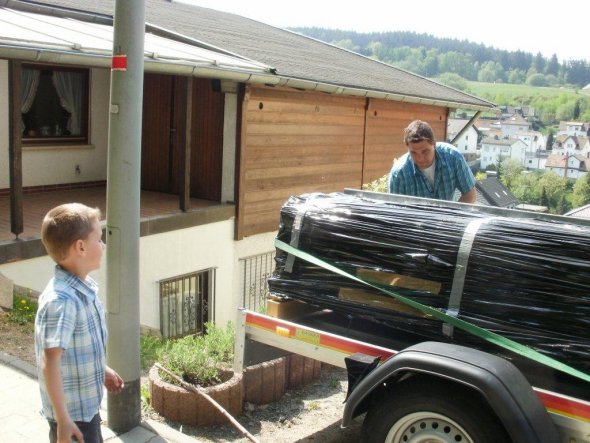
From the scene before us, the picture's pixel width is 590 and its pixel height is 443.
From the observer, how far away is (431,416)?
338 cm

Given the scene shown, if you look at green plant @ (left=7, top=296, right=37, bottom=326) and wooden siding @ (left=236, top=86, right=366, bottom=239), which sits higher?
wooden siding @ (left=236, top=86, right=366, bottom=239)

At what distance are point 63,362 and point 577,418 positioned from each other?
7.45 feet

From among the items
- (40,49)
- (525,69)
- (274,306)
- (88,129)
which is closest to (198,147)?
(88,129)

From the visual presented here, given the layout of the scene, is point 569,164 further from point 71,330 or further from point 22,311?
point 71,330

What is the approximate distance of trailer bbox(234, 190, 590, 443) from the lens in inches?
122

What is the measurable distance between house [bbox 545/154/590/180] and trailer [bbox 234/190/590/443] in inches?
3694

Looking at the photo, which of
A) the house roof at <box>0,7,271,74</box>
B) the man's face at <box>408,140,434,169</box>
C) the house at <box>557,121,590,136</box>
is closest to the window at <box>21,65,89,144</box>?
the house roof at <box>0,7,271,74</box>

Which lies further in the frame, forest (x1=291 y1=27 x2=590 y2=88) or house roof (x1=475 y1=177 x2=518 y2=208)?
forest (x1=291 y1=27 x2=590 y2=88)

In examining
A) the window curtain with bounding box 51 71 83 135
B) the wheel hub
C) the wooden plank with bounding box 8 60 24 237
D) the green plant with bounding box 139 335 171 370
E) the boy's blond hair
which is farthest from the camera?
the window curtain with bounding box 51 71 83 135

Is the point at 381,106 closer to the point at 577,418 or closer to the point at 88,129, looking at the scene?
the point at 88,129

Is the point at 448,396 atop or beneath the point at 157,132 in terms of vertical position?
beneath

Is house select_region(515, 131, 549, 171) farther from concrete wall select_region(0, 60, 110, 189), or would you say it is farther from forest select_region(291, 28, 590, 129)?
concrete wall select_region(0, 60, 110, 189)

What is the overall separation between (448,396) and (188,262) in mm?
7542

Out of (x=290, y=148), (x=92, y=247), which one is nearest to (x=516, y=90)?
(x=290, y=148)
